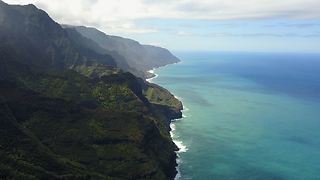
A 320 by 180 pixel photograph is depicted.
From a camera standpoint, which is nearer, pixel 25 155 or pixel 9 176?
pixel 9 176

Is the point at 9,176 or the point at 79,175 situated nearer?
the point at 9,176

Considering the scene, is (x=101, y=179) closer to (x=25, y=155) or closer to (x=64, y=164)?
(x=64, y=164)

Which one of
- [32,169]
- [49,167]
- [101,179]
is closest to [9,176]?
[32,169]

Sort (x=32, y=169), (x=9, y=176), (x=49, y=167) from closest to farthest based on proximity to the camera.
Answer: (x=9, y=176), (x=32, y=169), (x=49, y=167)

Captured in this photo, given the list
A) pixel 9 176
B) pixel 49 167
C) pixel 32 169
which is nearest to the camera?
pixel 9 176

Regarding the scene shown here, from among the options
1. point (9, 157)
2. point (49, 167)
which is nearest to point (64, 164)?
point (49, 167)

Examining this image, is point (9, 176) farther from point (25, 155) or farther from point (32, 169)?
point (25, 155)

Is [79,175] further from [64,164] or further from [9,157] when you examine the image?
[9,157]
